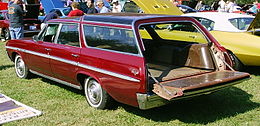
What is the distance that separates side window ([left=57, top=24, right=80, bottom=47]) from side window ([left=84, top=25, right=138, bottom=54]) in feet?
0.84

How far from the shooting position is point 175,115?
16.7ft

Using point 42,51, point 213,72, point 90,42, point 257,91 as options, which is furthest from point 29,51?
point 257,91

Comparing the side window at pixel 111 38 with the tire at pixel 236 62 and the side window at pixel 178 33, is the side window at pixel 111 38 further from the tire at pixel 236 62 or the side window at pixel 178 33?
the tire at pixel 236 62

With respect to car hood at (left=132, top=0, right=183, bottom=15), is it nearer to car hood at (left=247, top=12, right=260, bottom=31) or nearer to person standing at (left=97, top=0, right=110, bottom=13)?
person standing at (left=97, top=0, right=110, bottom=13)

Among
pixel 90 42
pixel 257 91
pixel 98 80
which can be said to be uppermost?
pixel 90 42

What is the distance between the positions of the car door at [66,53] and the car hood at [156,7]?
164 inches

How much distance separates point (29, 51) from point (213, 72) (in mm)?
3621

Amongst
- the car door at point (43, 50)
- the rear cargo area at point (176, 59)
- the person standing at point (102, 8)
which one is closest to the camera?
the rear cargo area at point (176, 59)

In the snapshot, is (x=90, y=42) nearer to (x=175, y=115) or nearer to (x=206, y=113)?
(x=175, y=115)

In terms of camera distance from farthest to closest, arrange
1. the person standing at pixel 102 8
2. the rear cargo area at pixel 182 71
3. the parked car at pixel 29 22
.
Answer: the parked car at pixel 29 22 < the person standing at pixel 102 8 < the rear cargo area at pixel 182 71

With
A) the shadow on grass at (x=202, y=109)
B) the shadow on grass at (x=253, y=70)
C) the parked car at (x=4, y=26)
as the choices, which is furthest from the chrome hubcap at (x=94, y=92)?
the parked car at (x=4, y=26)

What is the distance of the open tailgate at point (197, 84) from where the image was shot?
14.0 ft

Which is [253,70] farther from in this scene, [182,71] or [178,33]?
[182,71]

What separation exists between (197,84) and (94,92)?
1669 mm
